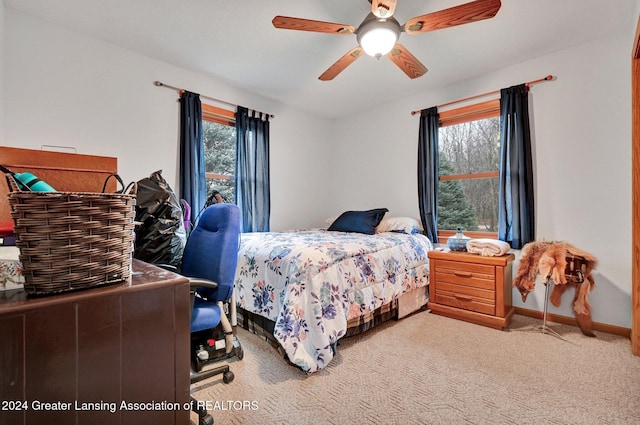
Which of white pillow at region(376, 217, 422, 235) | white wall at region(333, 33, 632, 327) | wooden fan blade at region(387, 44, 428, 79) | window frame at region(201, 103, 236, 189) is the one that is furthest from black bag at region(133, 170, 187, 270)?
white wall at region(333, 33, 632, 327)

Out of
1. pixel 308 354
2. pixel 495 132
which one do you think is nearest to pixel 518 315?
pixel 495 132

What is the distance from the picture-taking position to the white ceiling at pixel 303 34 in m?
2.11

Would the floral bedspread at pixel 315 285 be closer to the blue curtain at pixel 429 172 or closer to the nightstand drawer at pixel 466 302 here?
the nightstand drawer at pixel 466 302

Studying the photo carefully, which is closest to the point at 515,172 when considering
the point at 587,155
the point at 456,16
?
the point at 587,155

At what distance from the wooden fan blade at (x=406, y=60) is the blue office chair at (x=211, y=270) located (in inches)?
64.5

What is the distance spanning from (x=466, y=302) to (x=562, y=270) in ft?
2.56

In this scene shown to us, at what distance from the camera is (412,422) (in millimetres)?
1394

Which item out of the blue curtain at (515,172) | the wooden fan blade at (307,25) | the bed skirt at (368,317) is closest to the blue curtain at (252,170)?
the bed skirt at (368,317)

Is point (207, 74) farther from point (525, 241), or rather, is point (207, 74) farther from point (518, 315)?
point (518, 315)

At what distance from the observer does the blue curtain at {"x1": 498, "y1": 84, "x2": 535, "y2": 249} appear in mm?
2799

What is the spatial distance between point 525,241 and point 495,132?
1233 millimetres

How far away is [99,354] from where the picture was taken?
2.21 feet

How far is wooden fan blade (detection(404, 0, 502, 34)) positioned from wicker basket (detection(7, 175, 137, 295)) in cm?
195

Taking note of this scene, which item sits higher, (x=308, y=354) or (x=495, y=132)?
(x=495, y=132)
